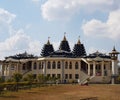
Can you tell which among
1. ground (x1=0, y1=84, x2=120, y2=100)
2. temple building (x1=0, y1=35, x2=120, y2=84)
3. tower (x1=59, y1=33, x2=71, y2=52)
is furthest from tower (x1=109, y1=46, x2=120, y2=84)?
ground (x1=0, y1=84, x2=120, y2=100)

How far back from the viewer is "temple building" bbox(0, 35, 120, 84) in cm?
8769

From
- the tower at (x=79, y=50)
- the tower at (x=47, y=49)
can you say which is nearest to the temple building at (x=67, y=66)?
the tower at (x=47, y=49)

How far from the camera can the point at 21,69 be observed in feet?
318

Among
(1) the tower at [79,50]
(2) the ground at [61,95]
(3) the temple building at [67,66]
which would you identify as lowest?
(2) the ground at [61,95]

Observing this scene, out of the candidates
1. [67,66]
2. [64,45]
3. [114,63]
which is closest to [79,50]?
[64,45]

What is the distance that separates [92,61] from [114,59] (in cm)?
731

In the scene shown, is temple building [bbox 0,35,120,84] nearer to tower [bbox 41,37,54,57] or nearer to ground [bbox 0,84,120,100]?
tower [bbox 41,37,54,57]

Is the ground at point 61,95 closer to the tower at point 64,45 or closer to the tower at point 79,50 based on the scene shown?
the tower at point 79,50

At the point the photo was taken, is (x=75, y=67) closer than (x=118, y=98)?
No

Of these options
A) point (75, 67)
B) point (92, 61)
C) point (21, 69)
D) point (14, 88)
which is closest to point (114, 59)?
point (92, 61)

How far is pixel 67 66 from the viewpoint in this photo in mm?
91562

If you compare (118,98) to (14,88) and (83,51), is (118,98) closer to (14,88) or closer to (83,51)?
(14,88)

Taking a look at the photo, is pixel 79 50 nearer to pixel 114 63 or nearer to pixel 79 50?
pixel 79 50

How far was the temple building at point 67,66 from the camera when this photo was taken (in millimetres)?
87688
